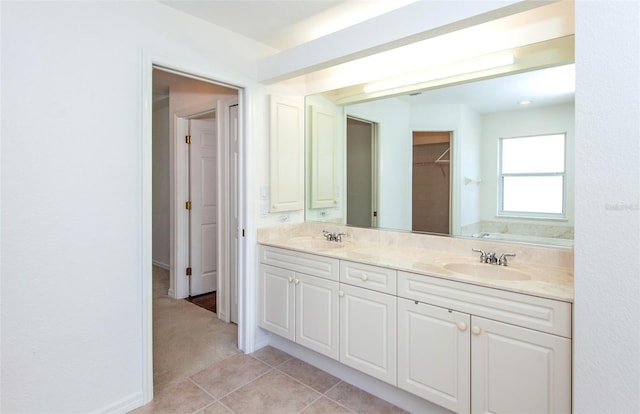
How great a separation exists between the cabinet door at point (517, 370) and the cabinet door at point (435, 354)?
5cm

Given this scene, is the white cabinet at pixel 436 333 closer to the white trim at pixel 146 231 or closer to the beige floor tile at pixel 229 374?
the beige floor tile at pixel 229 374

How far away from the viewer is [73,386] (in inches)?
69.9

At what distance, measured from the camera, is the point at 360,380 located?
7.22 feet

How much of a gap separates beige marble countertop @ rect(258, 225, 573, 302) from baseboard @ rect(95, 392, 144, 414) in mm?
1237

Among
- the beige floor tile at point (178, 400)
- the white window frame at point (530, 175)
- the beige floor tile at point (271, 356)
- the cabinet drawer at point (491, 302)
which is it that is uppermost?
the white window frame at point (530, 175)

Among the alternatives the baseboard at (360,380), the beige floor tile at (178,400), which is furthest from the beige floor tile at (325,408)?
the beige floor tile at (178,400)

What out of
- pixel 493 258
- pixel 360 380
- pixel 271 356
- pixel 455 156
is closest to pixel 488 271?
pixel 493 258

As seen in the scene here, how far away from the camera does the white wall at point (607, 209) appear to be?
1133 mm

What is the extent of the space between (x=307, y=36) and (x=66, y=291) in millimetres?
2212

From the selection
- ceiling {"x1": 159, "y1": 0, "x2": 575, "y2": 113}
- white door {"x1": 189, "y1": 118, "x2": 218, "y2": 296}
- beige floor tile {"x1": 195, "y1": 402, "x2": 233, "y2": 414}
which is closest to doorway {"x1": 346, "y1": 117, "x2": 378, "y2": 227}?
ceiling {"x1": 159, "y1": 0, "x2": 575, "y2": 113}

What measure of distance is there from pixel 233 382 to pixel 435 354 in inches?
52.4

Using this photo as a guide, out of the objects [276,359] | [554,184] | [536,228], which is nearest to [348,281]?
[276,359]

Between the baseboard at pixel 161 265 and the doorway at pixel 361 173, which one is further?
the baseboard at pixel 161 265

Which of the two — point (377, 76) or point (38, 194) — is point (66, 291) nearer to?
point (38, 194)
